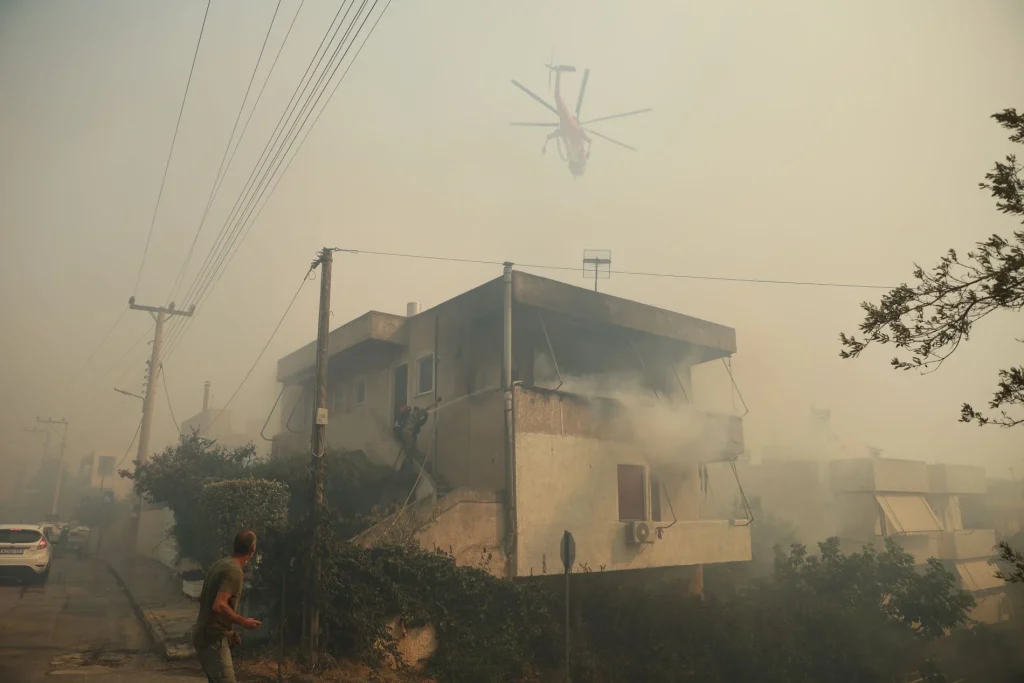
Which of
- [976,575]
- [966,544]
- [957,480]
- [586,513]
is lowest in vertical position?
[976,575]

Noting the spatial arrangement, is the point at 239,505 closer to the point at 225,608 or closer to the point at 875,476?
the point at 225,608

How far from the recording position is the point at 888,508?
31312 millimetres

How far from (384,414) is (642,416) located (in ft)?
26.5

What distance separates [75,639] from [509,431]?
350 inches

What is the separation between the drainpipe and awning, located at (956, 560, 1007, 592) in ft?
94.8

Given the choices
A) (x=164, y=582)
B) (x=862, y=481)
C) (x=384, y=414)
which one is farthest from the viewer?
(x=862, y=481)

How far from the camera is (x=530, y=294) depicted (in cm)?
1769

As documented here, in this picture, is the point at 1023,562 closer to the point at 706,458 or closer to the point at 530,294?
the point at 530,294

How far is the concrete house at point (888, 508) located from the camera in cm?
3114

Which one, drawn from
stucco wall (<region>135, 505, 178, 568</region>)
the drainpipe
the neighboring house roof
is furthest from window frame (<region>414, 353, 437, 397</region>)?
stucco wall (<region>135, 505, 178, 568</region>)

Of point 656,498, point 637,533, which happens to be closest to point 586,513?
point 637,533

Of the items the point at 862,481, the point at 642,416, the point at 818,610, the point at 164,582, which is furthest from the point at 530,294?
the point at 862,481

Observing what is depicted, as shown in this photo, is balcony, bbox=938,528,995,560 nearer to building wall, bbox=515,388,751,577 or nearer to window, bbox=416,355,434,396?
building wall, bbox=515,388,751,577

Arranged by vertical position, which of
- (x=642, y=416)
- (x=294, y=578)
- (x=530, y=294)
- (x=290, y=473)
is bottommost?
(x=294, y=578)
